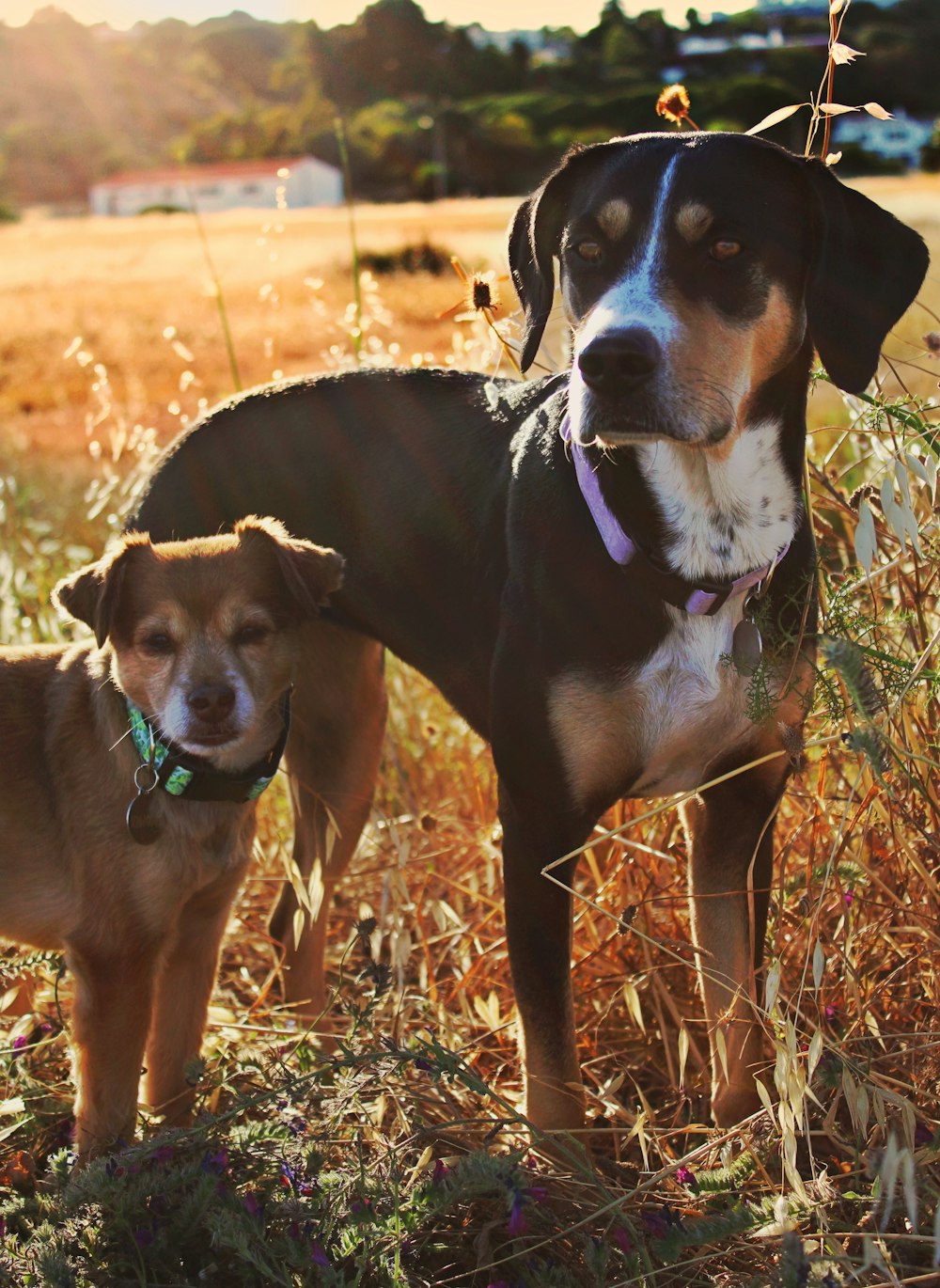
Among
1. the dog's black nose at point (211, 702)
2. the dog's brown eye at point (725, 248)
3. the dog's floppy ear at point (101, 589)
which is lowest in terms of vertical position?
the dog's black nose at point (211, 702)

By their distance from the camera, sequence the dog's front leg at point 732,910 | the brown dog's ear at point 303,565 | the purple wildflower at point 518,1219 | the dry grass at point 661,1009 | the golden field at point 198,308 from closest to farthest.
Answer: the purple wildflower at point 518,1219 < the dry grass at point 661,1009 < the dog's front leg at point 732,910 < the brown dog's ear at point 303,565 < the golden field at point 198,308

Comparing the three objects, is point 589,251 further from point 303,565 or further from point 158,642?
point 158,642

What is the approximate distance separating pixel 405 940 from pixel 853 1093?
1154mm

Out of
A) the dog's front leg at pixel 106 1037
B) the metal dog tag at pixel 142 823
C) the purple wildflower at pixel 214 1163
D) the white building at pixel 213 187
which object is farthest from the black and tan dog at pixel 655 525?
the white building at pixel 213 187

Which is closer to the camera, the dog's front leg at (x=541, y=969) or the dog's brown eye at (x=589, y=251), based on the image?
the dog's brown eye at (x=589, y=251)

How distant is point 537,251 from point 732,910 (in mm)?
1599

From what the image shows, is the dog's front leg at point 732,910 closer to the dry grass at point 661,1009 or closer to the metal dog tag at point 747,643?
the dry grass at point 661,1009

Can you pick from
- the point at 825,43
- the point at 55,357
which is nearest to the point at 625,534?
the point at 825,43

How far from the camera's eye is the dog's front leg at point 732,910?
9.77 ft

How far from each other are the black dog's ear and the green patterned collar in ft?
5.60

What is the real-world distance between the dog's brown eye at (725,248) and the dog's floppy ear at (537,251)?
530 millimetres

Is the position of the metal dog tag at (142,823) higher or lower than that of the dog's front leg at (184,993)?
higher

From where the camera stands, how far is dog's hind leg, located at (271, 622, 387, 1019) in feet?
12.5

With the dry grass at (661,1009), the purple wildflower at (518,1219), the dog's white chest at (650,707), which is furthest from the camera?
the dog's white chest at (650,707)
